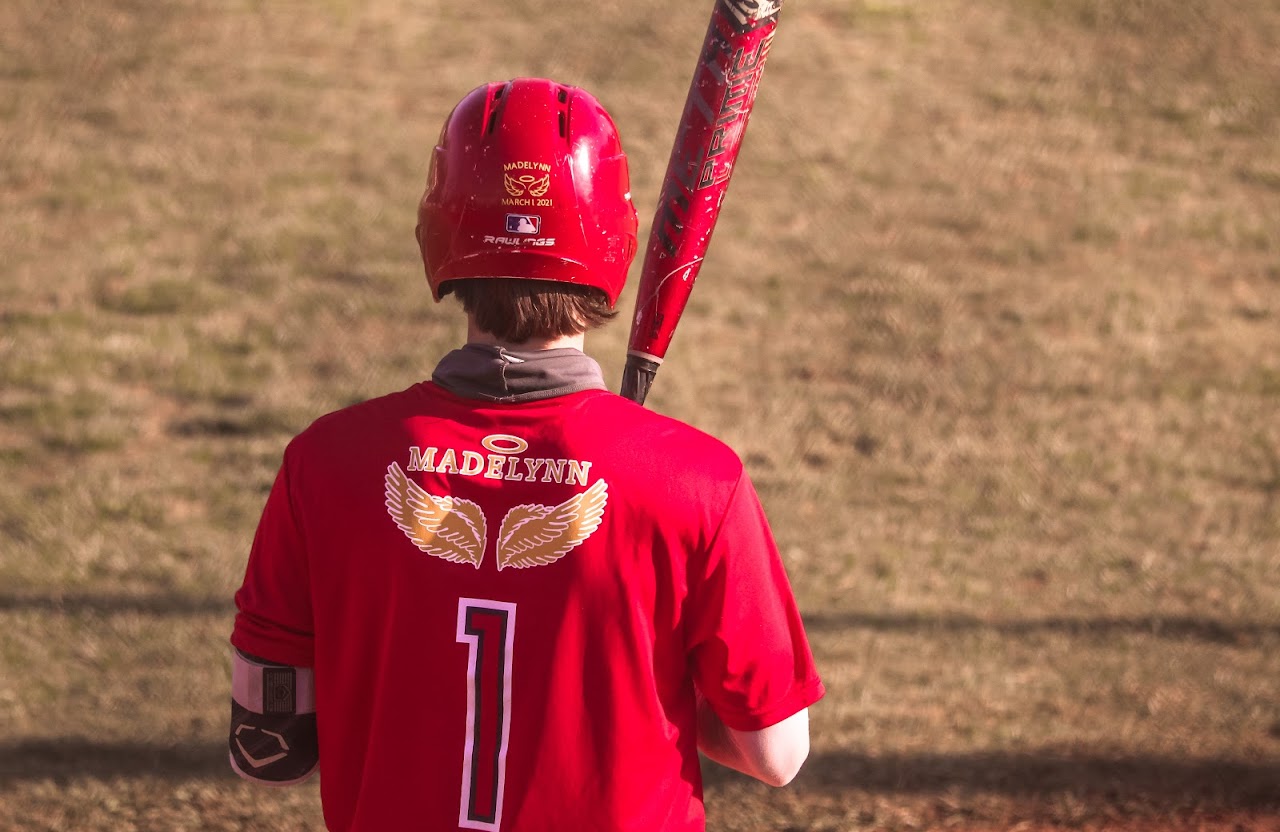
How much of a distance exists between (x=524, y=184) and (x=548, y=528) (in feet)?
1.67

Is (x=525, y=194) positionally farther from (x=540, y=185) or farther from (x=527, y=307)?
(x=527, y=307)

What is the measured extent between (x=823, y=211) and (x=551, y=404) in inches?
290

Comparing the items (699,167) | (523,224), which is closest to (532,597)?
(523,224)

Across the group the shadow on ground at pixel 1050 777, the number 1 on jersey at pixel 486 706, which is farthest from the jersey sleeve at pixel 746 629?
the shadow on ground at pixel 1050 777

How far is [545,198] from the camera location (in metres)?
1.94

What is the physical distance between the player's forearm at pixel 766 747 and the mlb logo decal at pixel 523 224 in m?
A: 0.76

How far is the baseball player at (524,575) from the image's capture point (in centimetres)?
176

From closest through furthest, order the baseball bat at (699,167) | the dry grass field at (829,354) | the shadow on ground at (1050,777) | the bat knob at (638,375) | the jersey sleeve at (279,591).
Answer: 1. the jersey sleeve at (279,591)
2. the baseball bat at (699,167)
3. the bat knob at (638,375)
4. the shadow on ground at (1050,777)
5. the dry grass field at (829,354)

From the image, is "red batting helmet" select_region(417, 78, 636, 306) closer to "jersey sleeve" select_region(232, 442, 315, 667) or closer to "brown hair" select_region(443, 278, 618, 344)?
"brown hair" select_region(443, 278, 618, 344)

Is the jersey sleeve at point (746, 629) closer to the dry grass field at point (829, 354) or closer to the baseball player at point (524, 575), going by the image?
the baseball player at point (524, 575)

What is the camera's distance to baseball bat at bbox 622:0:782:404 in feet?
7.53

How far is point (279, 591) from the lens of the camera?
1.93 metres

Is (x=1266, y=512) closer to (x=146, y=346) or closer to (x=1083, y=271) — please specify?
(x=1083, y=271)

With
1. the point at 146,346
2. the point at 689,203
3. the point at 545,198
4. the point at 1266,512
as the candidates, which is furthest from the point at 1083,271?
the point at 545,198
